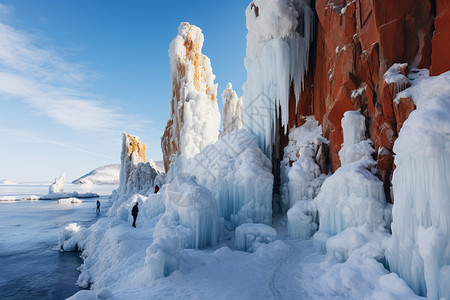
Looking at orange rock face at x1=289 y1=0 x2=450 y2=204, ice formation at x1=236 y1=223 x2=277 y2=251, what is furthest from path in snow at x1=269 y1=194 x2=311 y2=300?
orange rock face at x1=289 y1=0 x2=450 y2=204

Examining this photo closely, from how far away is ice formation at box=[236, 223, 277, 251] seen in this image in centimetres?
1167

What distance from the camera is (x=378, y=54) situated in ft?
36.3

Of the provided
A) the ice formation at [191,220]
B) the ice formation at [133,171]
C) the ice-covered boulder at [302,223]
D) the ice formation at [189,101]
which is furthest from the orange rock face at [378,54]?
the ice formation at [133,171]

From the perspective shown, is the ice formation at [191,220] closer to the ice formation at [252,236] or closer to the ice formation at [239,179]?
the ice formation at [252,236]

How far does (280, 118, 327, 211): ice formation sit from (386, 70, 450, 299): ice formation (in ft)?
24.0

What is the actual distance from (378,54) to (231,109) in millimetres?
33142

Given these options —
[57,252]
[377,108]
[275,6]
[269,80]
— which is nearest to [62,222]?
[57,252]

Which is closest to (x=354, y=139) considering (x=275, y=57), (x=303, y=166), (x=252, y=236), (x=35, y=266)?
(x=303, y=166)

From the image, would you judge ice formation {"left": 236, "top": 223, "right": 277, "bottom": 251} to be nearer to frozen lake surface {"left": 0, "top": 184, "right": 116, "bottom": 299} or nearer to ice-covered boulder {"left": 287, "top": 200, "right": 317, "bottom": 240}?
ice-covered boulder {"left": 287, "top": 200, "right": 317, "bottom": 240}

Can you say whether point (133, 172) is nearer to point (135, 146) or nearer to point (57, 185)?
point (135, 146)

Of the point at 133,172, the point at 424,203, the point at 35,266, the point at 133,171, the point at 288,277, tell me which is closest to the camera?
the point at 424,203

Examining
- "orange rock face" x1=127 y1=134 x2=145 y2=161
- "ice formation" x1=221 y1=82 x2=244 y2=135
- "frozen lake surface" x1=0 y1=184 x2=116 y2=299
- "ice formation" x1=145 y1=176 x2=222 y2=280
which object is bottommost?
"frozen lake surface" x1=0 y1=184 x2=116 y2=299

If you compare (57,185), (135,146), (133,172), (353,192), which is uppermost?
(135,146)

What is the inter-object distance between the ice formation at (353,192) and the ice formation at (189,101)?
77.4 feet
